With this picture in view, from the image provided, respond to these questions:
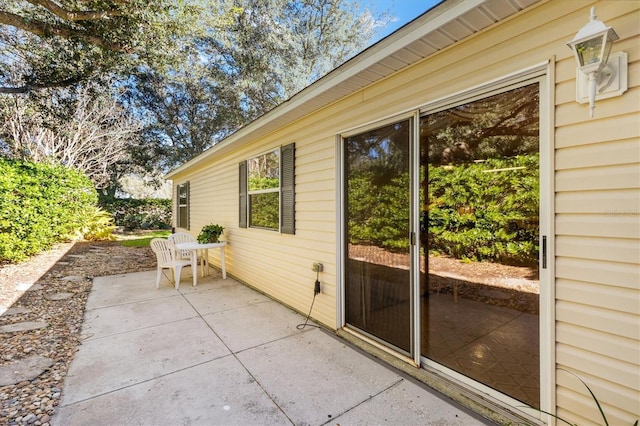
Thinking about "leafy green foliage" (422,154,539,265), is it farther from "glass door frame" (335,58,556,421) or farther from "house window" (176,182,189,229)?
"house window" (176,182,189,229)

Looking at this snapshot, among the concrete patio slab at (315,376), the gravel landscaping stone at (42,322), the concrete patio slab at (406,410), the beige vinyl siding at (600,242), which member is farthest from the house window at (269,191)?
the beige vinyl siding at (600,242)

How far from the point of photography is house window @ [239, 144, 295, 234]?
4.04 m

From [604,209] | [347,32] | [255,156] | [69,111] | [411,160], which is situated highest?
[347,32]

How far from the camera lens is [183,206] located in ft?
31.7

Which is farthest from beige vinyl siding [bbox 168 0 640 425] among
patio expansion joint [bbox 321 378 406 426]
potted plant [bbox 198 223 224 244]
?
potted plant [bbox 198 223 224 244]

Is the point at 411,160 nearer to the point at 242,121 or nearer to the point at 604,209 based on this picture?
the point at 604,209

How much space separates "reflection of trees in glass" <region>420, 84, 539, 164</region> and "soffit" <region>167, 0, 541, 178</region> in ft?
1.52

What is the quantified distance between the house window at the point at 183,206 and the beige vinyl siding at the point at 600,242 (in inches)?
356

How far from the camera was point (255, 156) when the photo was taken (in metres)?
4.96

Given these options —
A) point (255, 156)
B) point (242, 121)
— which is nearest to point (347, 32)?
point (242, 121)

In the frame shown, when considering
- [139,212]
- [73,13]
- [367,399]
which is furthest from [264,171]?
[139,212]

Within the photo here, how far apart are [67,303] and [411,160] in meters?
5.01

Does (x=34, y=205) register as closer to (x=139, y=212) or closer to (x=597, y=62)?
(x=139, y=212)

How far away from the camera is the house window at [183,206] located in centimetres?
909
